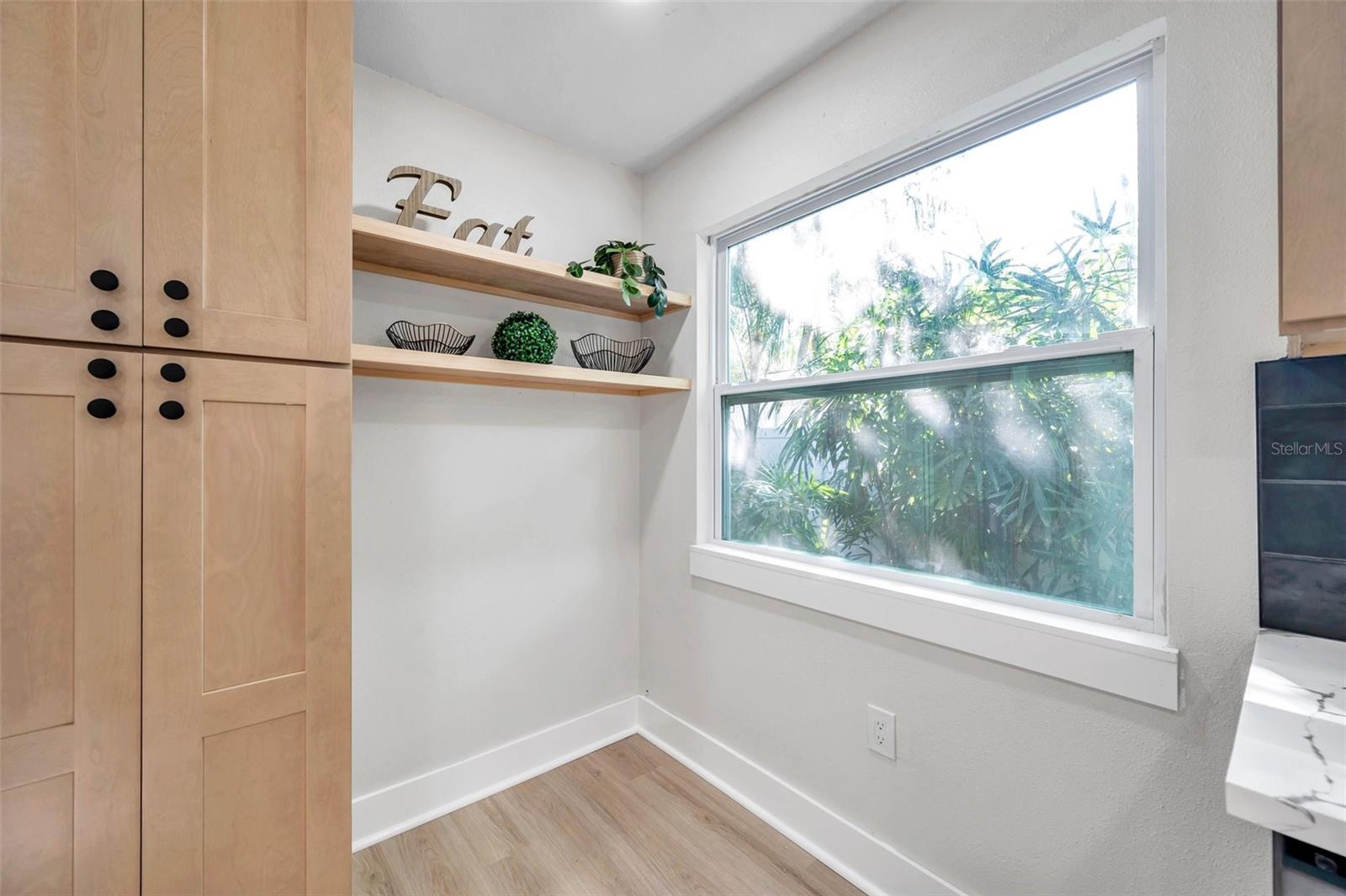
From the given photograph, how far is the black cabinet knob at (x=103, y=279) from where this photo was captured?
0.92 m

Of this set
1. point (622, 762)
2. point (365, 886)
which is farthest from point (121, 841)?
point (622, 762)

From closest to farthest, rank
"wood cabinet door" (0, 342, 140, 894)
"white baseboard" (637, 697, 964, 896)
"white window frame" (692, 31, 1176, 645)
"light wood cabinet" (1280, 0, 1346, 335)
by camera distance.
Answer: "light wood cabinet" (1280, 0, 1346, 335) < "wood cabinet door" (0, 342, 140, 894) < "white window frame" (692, 31, 1176, 645) < "white baseboard" (637, 697, 964, 896)

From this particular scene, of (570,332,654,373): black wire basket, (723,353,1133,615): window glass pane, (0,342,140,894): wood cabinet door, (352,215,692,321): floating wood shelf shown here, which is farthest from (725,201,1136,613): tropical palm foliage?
(0,342,140,894): wood cabinet door

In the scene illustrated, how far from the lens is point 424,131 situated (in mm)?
1812

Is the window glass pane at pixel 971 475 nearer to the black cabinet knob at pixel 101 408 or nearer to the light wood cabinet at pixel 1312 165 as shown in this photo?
the light wood cabinet at pixel 1312 165

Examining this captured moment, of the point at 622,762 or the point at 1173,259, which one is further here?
the point at 622,762

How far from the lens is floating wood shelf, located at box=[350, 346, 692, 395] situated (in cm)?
145

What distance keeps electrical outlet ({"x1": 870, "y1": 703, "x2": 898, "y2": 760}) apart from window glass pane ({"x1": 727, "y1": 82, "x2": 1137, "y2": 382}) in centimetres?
98

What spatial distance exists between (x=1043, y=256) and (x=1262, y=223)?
1.23 ft

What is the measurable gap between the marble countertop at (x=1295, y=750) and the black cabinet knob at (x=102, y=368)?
62.7 inches

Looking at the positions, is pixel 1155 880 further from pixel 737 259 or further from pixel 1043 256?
pixel 737 259

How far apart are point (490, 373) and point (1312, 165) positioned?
1.66m

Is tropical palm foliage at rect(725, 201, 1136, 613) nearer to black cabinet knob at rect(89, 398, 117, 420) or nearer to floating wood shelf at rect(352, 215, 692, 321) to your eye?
floating wood shelf at rect(352, 215, 692, 321)

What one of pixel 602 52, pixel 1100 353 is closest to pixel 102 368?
pixel 602 52
